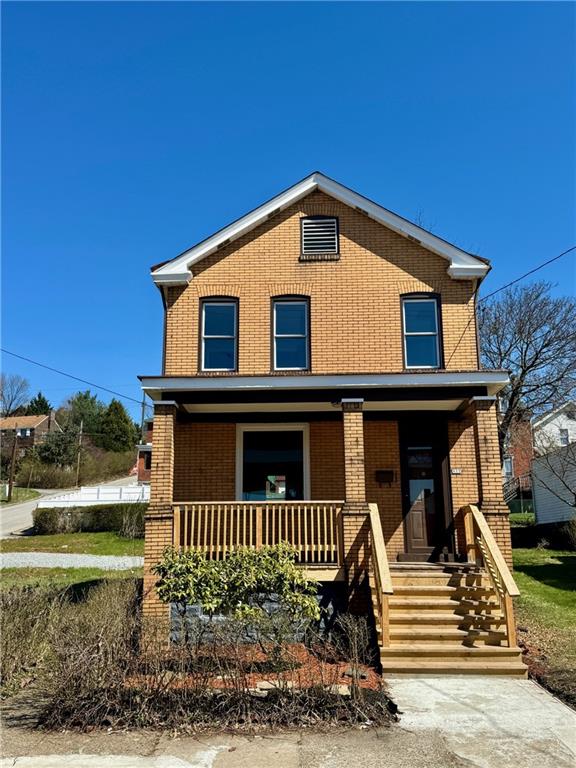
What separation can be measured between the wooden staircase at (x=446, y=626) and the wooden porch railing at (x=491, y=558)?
18cm

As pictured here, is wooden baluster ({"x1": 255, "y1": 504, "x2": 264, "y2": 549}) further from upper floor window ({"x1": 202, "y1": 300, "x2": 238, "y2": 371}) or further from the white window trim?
upper floor window ({"x1": 202, "y1": 300, "x2": 238, "y2": 371})

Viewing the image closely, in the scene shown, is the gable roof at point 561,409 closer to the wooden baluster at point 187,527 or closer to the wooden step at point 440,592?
the wooden step at point 440,592

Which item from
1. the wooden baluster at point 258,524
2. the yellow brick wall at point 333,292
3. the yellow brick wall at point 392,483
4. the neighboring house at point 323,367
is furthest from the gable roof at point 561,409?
the wooden baluster at point 258,524

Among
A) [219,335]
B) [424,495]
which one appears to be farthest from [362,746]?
[219,335]

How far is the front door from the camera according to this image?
12.5 meters

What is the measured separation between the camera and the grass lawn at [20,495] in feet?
146

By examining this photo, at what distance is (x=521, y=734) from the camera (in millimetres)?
6137

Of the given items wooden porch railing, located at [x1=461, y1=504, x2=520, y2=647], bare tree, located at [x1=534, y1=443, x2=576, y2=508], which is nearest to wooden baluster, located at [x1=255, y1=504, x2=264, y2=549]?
wooden porch railing, located at [x1=461, y1=504, x2=520, y2=647]

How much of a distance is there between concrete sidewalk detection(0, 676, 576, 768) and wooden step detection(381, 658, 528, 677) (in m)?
1.26

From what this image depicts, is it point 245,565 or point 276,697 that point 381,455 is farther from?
point 276,697

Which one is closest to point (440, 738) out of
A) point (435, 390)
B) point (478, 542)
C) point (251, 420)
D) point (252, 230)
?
point (478, 542)

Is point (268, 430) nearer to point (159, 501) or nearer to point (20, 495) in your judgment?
point (159, 501)

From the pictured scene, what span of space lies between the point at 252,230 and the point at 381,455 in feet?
18.2

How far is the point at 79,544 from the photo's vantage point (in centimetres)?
2522
